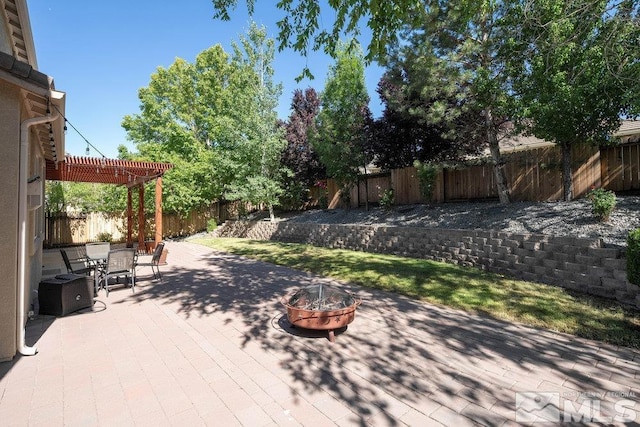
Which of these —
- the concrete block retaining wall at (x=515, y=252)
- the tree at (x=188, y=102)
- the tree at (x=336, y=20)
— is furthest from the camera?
the tree at (x=188, y=102)

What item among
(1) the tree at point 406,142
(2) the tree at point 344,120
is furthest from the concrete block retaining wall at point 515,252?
(1) the tree at point 406,142

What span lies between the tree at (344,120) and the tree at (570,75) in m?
7.02

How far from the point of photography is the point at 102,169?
33.0ft

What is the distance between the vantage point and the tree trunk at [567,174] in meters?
8.53

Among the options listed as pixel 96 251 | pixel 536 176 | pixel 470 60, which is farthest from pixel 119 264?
pixel 536 176

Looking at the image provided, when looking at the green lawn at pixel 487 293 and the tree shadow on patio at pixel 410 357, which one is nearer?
the tree shadow on patio at pixel 410 357

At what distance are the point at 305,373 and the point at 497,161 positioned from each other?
373 inches

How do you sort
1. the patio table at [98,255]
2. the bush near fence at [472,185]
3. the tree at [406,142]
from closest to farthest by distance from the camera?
the patio table at [98,255], the bush near fence at [472,185], the tree at [406,142]

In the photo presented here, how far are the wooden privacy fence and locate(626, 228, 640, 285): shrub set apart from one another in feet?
16.8

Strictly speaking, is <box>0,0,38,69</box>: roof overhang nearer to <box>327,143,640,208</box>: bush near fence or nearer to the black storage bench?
the black storage bench

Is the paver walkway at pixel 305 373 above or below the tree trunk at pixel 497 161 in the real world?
below

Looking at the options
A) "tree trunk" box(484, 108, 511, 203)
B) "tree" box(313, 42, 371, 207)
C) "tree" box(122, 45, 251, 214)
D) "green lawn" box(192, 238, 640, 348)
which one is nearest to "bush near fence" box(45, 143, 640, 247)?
"tree trunk" box(484, 108, 511, 203)

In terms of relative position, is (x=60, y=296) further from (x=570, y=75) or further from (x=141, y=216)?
(x=570, y=75)

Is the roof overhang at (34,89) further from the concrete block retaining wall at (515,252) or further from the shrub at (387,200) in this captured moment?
the shrub at (387,200)
